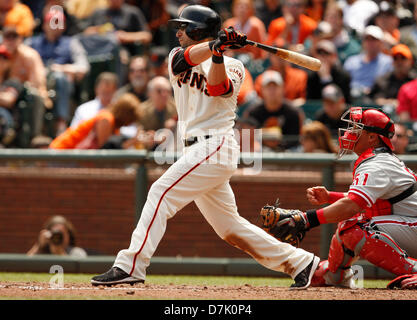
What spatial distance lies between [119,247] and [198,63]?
3092 millimetres

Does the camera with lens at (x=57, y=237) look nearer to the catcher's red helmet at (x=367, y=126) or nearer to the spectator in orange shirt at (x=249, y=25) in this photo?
the catcher's red helmet at (x=367, y=126)

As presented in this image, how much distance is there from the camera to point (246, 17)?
11.0 metres

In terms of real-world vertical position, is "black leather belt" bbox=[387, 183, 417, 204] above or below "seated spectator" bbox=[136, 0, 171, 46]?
below

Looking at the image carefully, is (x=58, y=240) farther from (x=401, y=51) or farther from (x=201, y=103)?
(x=401, y=51)

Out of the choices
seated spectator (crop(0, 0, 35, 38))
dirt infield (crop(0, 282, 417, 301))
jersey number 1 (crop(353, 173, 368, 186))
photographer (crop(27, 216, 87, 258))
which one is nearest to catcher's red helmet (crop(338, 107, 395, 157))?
jersey number 1 (crop(353, 173, 368, 186))

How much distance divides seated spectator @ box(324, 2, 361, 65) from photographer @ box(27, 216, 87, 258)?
493cm

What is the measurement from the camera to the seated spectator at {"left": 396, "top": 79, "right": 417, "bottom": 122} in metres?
9.00

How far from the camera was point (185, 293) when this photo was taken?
4855 mm

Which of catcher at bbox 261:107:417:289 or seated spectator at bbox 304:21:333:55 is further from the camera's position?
seated spectator at bbox 304:21:333:55

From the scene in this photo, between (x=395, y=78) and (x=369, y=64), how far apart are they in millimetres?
595

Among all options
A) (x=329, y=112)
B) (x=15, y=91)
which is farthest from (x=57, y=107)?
(x=329, y=112)

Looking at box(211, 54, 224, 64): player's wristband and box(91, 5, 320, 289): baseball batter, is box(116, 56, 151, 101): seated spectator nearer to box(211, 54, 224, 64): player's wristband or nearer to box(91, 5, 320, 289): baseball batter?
box(91, 5, 320, 289): baseball batter

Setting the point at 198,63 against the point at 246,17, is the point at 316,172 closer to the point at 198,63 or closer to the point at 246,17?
the point at 198,63

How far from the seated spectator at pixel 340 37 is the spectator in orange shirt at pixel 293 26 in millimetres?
299
